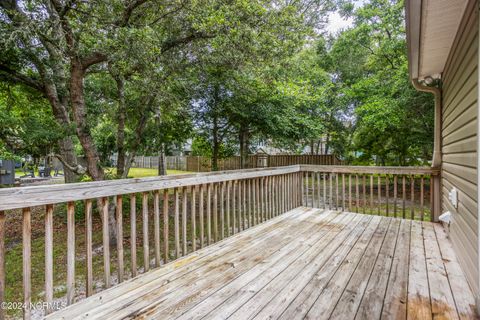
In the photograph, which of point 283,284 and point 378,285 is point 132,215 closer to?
point 283,284

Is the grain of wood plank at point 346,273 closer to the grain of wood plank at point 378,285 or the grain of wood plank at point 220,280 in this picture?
the grain of wood plank at point 378,285

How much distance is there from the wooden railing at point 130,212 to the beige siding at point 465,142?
216 cm

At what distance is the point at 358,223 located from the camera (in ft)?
12.5

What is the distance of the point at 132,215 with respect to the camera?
2105mm

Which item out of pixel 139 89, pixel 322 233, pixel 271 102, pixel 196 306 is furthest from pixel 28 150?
pixel 271 102

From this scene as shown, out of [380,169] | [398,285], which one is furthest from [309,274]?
[380,169]

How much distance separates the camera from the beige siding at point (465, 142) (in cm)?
197

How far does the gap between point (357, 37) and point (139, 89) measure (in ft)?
24.0

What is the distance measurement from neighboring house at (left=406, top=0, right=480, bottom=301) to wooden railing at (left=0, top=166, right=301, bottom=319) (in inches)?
85.0

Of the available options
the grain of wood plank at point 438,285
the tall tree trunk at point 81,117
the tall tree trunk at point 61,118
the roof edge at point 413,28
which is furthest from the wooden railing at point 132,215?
the roof edge at point 413,28

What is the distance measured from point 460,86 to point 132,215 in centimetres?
328

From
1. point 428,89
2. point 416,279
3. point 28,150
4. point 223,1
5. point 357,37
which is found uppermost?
point 357,37

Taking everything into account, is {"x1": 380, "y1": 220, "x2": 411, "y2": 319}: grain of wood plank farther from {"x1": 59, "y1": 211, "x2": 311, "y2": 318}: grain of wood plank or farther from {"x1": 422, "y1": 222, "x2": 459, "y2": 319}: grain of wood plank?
{"x1": 59, "y1": 211, "x2": 311, "y2": 318}: grain of wood plank

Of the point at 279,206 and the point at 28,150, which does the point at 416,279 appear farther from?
the point at 28,150
